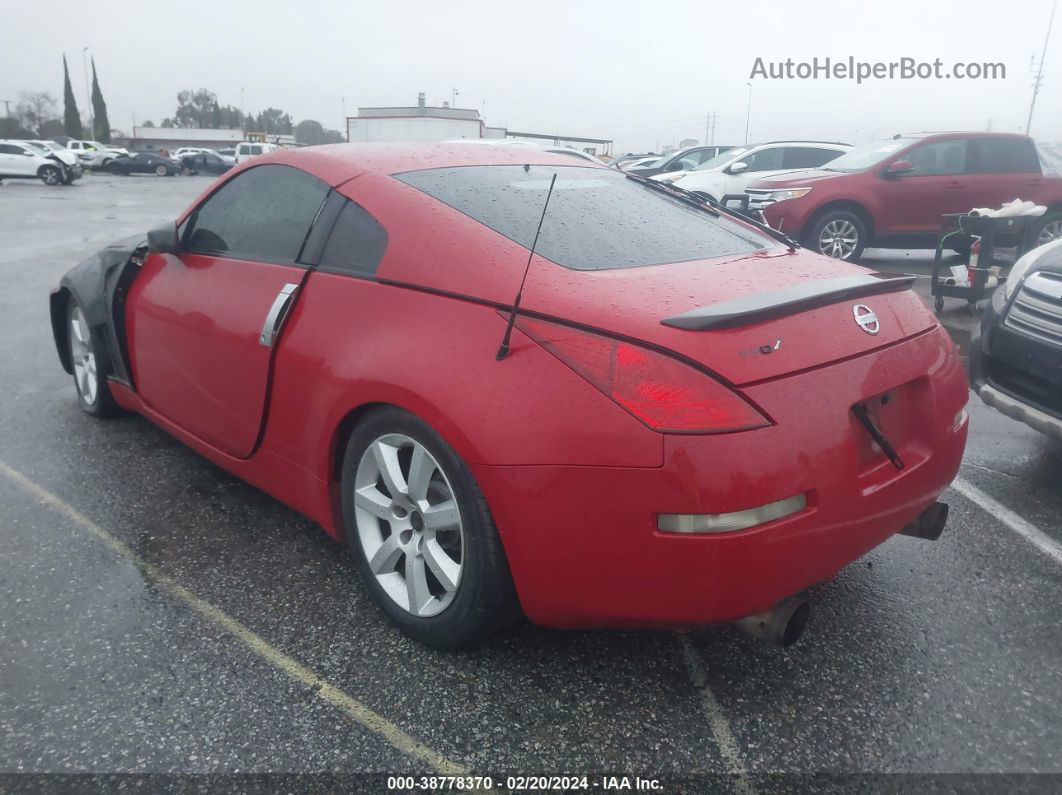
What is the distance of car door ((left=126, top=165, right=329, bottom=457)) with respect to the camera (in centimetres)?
286

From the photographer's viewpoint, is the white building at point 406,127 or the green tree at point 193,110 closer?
the white building at point 406,127

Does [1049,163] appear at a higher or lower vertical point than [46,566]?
higher

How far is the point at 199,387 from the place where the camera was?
3.19 meters

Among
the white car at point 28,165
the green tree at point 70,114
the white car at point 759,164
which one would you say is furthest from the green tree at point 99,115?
the white car at point 759,164

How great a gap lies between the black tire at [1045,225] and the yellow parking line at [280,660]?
10168mm

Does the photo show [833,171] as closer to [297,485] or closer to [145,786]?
[297,485]

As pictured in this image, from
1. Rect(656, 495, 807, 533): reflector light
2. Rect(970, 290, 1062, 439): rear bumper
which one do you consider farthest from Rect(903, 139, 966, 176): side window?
Rect(656, 495, 807, 533): reflector light

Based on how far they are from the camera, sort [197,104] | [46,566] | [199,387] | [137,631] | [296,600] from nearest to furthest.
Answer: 1. [137,631]
2. [296,600]
3. [46,566]
4. [199,387]
5. [197,104]

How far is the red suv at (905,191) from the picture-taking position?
31.6 feet

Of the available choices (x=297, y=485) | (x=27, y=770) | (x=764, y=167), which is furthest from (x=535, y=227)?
(x=764, y=167)

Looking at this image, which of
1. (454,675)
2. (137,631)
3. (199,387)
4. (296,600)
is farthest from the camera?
(199,387)

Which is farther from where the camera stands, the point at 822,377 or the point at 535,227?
the point at 535,227

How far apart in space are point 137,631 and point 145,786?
700mm

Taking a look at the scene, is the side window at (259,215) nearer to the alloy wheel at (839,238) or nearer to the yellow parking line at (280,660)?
the yellow parking line at (280,660)
